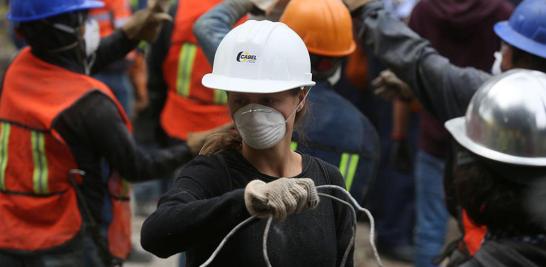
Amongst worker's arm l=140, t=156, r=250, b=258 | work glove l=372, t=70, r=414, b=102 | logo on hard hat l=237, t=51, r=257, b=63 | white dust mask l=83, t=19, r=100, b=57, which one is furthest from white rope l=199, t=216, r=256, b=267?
work glove l=372, t=70, r=414, b=102

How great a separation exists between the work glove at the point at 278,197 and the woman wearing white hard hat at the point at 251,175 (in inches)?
3.0

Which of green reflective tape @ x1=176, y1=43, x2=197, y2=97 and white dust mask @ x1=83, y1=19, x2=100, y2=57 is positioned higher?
white dust mask @ x1=83, y1=19, x2=100, y2=57

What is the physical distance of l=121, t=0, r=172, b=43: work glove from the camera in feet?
15.3

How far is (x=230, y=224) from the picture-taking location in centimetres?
250

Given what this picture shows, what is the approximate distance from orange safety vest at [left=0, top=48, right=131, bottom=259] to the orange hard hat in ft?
2.94

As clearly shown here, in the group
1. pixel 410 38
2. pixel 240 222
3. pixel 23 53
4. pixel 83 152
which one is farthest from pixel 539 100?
pixel 23 53

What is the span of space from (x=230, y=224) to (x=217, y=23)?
170 cm

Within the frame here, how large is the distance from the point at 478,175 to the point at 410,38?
1.68 meters

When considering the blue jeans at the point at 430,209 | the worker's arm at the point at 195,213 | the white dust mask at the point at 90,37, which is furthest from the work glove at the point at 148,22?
the worker's arm at the point at 195,213

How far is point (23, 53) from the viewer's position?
168 inches

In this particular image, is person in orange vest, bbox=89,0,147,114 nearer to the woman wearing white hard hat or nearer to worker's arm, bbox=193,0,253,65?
worker's arm, bbox=193,0,253,65

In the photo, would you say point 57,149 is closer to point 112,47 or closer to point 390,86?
point 112,47

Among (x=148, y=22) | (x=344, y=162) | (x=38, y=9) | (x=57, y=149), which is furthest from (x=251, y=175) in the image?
(x=148, y=22)

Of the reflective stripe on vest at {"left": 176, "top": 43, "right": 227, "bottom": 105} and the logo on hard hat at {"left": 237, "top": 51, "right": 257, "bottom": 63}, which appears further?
the reflective stripe on vest at {"left": 176, "top": 43, "right": 227, "bottom": 105}
